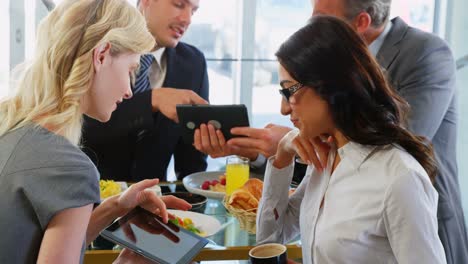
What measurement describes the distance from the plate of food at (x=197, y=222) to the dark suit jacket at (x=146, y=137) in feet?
1.94

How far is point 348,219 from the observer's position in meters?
1.28

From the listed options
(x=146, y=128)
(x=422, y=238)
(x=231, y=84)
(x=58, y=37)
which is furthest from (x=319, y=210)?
(x=231, y=84)

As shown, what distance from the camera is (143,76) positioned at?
248cm

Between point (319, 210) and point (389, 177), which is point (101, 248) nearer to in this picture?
point (319, 210)

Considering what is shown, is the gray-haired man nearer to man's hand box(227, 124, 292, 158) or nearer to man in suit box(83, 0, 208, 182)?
man's hand box(227, 124, 292, 158)

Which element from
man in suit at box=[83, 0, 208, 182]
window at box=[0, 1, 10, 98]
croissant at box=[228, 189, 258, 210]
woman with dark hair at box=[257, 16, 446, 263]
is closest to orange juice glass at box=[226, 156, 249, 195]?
croissant at box=[228, 189, 258, 210]

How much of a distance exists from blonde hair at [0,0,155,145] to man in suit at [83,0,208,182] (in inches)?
37.9

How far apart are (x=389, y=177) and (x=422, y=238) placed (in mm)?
140

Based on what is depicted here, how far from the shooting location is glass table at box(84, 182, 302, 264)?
154 cm

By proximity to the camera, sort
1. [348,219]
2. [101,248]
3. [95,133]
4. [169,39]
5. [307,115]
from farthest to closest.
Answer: [169,39]
[95,133]
[101,248]
[307,115]
[348,219]

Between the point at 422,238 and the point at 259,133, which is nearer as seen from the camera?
the point at 422,238

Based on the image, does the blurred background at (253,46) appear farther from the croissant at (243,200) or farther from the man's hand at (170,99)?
the croissant at (243,200)

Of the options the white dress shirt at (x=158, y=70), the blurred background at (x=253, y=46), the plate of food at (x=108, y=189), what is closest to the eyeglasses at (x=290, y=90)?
the plate of food at (x=108, y=189)

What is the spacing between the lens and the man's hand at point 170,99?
2225 millimetres
